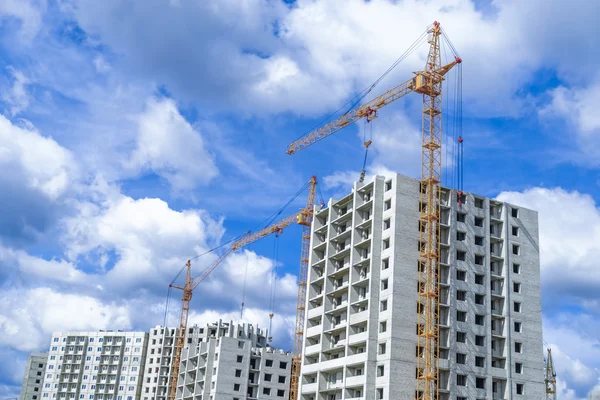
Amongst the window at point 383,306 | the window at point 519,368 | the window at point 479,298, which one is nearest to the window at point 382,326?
the window at point 383,306

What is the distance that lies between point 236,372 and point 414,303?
5355 centimetres

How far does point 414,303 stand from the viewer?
96688 mm

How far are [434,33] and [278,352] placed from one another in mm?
70400

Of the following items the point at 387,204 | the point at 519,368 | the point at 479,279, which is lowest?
the point at 519,368

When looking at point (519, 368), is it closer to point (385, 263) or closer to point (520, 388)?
point (520, 388)

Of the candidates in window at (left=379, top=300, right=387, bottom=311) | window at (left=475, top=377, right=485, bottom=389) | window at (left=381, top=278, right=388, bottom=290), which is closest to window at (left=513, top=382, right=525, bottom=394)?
window at (left=475, top=377, right=485, bottom=389)

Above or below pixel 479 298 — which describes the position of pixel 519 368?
below

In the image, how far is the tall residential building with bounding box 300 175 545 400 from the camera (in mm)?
95188

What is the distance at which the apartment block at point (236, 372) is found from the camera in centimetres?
13750

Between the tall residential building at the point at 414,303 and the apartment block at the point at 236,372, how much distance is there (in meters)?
32.7

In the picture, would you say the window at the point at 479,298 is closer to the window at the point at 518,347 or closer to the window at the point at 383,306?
the window at the point at 518,347

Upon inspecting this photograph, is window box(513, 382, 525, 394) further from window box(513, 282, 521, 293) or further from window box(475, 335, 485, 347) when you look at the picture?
window box(513, 282, 521, 293)

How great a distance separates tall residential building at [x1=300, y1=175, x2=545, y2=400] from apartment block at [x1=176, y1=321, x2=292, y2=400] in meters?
32.7

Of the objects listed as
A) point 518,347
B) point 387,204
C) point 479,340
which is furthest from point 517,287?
point 387,204
